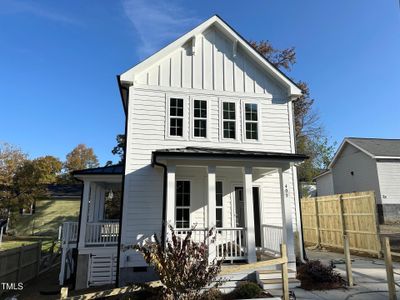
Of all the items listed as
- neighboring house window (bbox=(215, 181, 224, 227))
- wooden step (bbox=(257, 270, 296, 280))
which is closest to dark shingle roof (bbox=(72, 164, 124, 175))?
neighboring house window (bbox=(215, 181, 224, 227))

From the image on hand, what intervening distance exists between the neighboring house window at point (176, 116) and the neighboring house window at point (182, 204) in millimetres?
1863

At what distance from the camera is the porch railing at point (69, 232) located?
35.2ft

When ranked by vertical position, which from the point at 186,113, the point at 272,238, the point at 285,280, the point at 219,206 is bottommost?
the point at 285,280

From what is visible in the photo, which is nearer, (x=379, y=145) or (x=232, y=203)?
(x=232, y=203)

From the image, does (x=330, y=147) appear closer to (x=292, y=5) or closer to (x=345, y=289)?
(x=292, y=5)

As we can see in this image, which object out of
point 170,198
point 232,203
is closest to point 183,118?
point 170,198

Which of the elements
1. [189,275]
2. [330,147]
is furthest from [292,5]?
[330,147]

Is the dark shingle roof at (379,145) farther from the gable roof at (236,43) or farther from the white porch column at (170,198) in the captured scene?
the white porch column at (170,198)

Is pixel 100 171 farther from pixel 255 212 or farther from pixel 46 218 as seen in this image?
pixel 46 218

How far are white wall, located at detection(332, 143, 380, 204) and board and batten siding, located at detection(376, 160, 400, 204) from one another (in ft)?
1.06

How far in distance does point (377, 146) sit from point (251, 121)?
57.4ft

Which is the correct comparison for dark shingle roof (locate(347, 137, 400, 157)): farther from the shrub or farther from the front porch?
the shrub

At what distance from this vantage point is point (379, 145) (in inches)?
901

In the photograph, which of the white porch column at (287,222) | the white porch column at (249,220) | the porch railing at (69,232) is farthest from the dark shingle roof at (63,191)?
the white porch column at (287,222)
